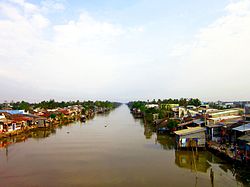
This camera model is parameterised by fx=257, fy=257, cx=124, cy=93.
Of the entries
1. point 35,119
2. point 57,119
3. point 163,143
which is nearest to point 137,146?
point 163,143

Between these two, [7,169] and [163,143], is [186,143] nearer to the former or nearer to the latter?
[163,143]

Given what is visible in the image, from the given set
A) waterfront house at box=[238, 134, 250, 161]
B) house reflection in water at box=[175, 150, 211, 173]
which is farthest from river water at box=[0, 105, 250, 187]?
waterfront house at box=[238, 134, 250, 161]

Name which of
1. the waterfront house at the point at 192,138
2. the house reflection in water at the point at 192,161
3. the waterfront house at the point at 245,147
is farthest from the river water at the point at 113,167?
the waterfront house at the point at 245,147

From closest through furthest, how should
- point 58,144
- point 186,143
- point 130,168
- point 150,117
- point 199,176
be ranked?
point 199,176 → point 130,168 → point 186,143 → point 58,144 → point 150,117

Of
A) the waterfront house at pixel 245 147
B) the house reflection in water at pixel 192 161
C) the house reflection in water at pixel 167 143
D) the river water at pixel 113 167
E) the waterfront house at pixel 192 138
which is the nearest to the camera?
the river water at pixel 113 167

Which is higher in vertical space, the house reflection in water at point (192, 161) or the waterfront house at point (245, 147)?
the waterfront house at point (245, 147)

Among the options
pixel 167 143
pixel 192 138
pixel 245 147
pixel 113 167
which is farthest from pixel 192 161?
pixel 167 143

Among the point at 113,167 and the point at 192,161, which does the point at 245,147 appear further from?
the point at 113,167

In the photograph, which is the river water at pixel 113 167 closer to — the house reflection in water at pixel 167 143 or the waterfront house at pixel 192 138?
the house reflection in water at pixel 167 143

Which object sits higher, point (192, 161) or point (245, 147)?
point (245, 147)
